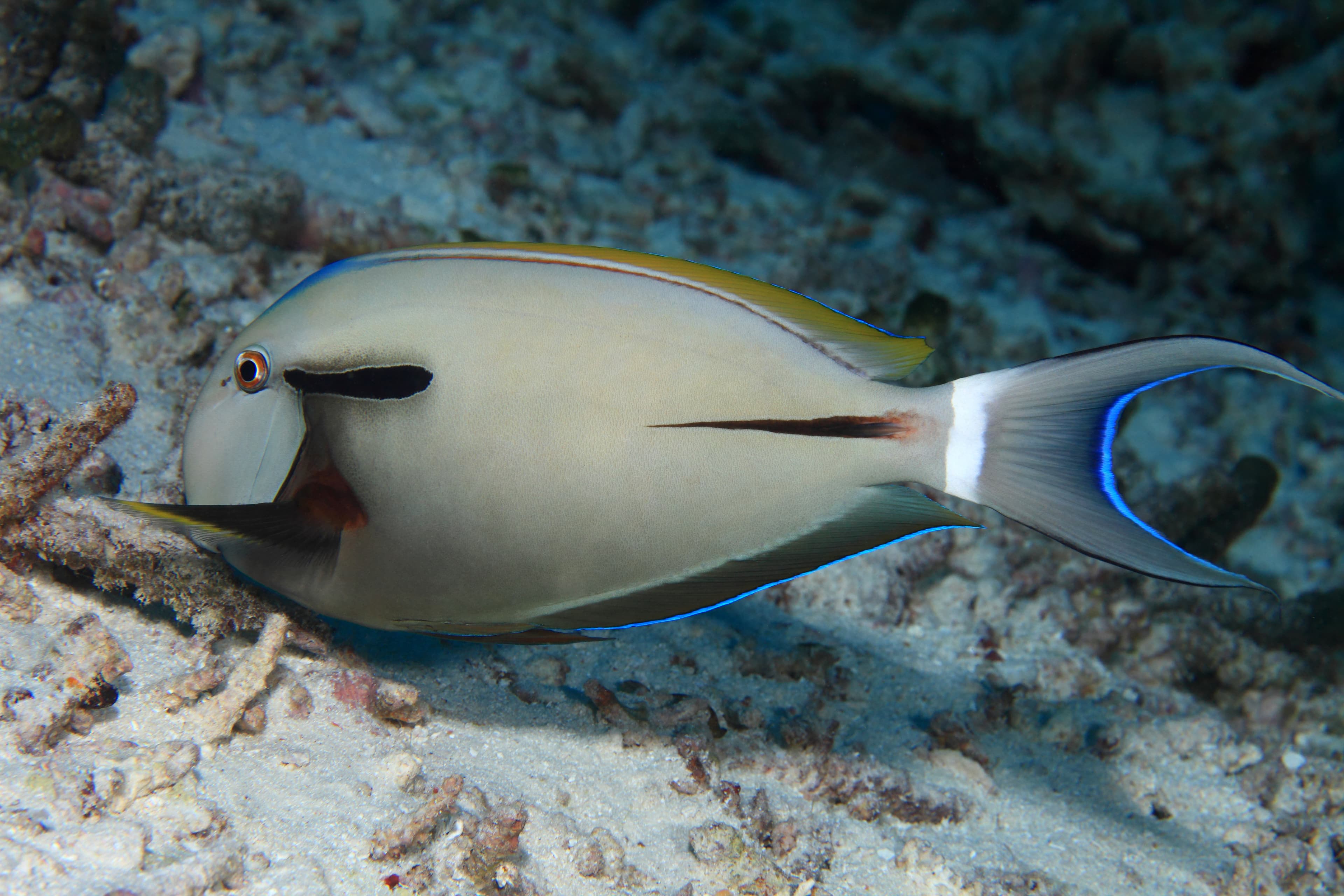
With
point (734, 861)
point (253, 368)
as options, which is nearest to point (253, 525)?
point (253, 368)

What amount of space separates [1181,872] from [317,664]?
115 inches

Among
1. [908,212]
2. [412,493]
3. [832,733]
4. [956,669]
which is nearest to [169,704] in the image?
[412,493]

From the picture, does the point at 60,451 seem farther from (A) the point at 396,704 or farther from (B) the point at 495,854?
(B) the point at 495,854

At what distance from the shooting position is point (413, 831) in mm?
1819

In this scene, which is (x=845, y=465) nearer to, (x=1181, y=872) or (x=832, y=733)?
(x=832, y=733)

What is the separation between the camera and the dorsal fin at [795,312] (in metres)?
1.60

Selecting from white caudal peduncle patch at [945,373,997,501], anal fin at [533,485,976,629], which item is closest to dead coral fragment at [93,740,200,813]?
anal fin at [533,485,976,629]

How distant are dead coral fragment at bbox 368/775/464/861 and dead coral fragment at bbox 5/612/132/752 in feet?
2.37

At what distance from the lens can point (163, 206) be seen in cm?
345

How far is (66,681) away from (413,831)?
2.80 feet

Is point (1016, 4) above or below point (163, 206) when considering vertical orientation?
above

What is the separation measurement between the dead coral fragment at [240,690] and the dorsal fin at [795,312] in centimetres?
119

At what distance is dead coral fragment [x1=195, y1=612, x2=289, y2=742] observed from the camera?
185 cm

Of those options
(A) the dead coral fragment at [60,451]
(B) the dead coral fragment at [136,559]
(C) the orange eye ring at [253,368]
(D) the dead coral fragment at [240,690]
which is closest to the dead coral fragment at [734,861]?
(D) the dead coral fragment at [240,690]
